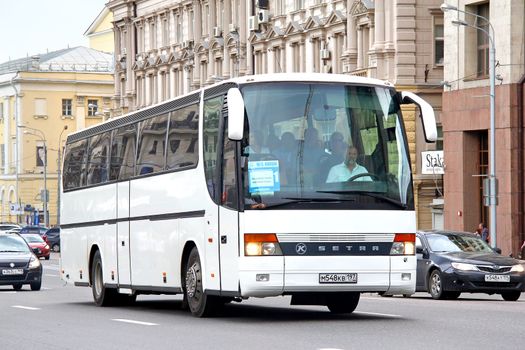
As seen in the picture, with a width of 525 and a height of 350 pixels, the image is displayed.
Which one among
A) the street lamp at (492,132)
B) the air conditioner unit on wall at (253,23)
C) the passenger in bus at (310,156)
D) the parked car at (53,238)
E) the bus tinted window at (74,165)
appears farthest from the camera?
the parked car at (53,238)

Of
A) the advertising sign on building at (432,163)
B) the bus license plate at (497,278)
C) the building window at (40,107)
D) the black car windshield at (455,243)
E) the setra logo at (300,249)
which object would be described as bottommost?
the bus license plate at (497,278)

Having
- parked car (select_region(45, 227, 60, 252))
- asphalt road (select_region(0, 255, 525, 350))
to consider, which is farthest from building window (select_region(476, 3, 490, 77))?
parked car (select_region(45, 227, 60, 252))

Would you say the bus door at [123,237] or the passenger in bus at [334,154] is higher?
the passenger in bus at [334,154]

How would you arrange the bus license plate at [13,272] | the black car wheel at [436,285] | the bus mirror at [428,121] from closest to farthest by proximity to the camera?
the bus mirror at [428,121], the black car wheel at [436,285], the bus license plate at [13,272]

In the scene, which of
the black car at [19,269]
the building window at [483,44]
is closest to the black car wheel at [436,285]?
the black car at [19,269]

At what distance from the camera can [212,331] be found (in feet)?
62.0

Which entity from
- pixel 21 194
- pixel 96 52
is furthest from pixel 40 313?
pixel 96 52

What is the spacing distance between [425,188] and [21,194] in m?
76.7

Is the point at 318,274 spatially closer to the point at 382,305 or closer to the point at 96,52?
the point at 382,305

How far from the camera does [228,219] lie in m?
20.6

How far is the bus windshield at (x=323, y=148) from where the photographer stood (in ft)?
66.0

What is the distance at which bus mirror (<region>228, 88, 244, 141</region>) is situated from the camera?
19812mm

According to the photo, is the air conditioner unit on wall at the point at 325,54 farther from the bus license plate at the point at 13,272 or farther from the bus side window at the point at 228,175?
the bus side window at the point at 228,175

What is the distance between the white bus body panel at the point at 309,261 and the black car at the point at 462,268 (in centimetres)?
1085
